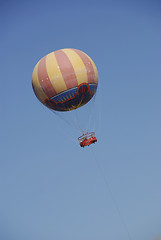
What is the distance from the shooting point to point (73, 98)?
43500 mm

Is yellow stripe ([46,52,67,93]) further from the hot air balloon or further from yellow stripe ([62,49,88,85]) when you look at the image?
yellow stripe ([62,49,88,85])

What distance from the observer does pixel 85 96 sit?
1748 inches

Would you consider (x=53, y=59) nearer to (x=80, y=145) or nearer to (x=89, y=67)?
(x=89, y=67)

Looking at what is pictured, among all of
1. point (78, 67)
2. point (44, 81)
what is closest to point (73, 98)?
point (78, 67)

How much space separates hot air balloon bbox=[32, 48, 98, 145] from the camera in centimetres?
4238

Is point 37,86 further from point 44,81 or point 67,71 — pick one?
point 67,71

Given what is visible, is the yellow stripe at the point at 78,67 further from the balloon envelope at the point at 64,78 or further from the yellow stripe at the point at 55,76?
the yellow stripe at the point at 55,76

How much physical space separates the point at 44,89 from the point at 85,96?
4.28 metres

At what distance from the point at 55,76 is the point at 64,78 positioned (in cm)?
89

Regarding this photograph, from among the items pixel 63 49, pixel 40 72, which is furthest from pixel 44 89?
pixel 63 49

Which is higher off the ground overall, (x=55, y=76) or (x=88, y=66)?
(x=88, y=66)

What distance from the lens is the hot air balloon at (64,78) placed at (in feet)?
139

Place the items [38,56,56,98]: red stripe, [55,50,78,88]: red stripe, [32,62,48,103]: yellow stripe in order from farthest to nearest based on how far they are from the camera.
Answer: [32,62,48,103]: yellow stripe → [38,56,56,98]: red stripe → [55,50,78,88]: red stripe

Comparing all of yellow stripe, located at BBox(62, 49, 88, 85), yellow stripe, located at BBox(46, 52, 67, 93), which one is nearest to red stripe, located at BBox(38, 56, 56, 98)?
yellow stripe, located at BBox(46, 52, 67, 93)
